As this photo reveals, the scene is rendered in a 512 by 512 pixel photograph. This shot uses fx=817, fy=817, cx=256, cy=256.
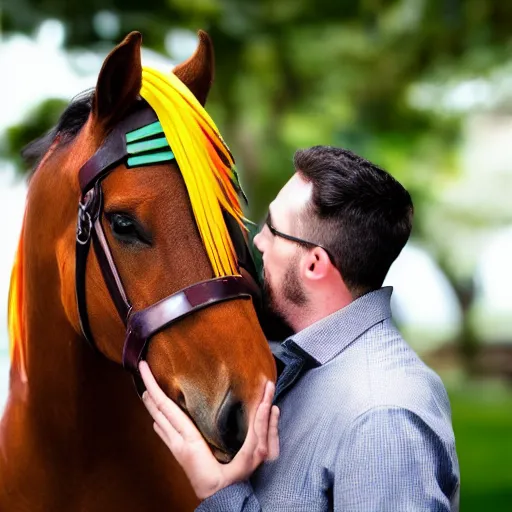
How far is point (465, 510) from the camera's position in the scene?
712 cm

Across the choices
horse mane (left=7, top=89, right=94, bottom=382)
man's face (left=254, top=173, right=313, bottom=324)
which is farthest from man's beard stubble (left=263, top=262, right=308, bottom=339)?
horse mane (left=7, top=89, right=94, bottom=382)

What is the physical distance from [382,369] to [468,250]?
80.2 ft

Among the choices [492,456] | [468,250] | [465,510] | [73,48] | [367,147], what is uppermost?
[73,48]

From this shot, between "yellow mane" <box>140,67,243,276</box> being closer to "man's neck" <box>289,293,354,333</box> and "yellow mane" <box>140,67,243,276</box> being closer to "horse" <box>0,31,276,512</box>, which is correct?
"horse" <box>0,31,276,512</box>

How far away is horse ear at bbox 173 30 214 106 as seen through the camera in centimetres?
250

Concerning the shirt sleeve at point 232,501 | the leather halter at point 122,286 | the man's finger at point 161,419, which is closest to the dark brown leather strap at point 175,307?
the leather halter at point 122,286

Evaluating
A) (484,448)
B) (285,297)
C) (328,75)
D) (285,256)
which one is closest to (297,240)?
(285,256)

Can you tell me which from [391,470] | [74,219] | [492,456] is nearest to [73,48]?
[74,219]

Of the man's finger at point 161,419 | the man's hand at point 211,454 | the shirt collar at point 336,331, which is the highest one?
the shirt collar at point 336,331

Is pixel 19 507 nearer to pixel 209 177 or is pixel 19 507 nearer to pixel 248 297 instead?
pixel 248 297

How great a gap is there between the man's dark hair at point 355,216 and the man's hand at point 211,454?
412 mm

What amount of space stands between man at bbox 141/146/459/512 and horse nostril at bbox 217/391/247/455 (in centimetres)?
6

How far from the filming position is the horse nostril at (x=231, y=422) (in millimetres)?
1898

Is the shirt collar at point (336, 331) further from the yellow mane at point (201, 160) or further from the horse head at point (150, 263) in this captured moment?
the yellow mane at point (201, 160)
